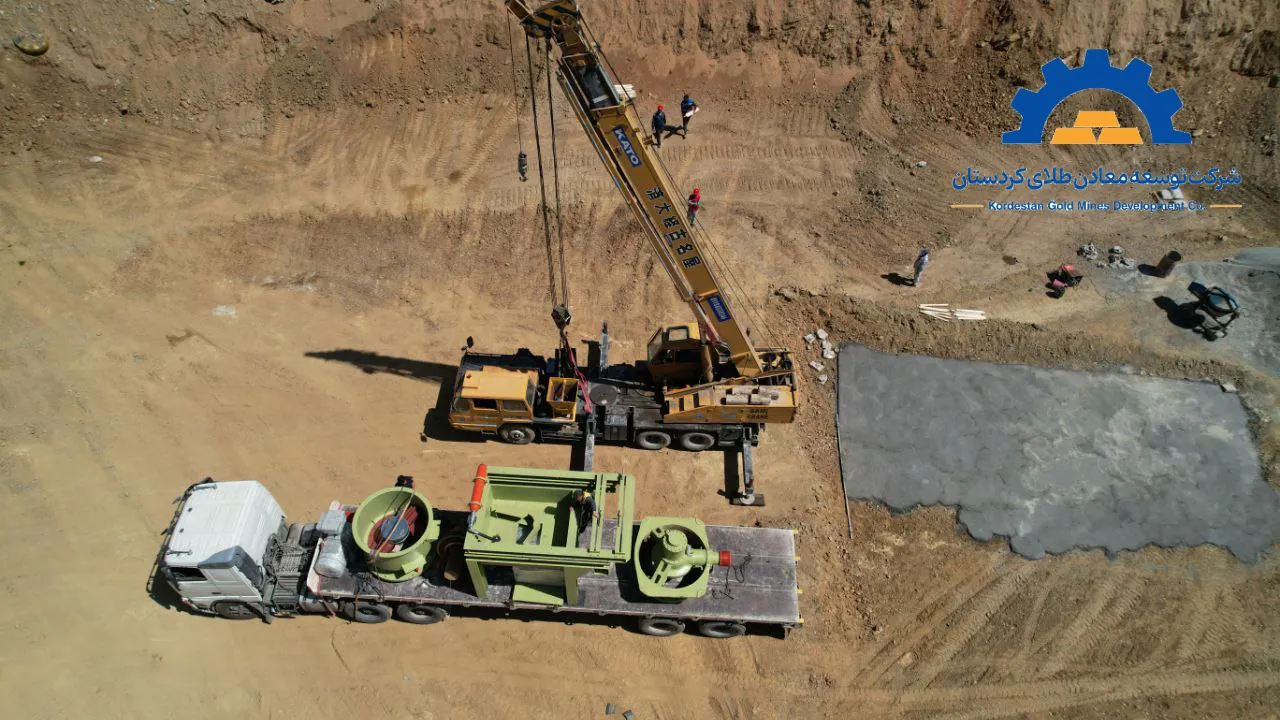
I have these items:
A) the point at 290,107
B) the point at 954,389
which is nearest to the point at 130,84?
the point at 290,107

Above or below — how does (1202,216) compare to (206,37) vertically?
below

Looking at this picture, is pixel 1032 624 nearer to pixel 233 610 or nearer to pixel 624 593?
pixel 624 593

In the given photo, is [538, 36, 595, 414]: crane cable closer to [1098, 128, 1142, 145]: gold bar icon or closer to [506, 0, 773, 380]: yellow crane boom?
[506, 0, 773, 380]: yellow crane boom

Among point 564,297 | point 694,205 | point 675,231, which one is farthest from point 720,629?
point 694,205

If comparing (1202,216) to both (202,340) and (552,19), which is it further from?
(202,340)

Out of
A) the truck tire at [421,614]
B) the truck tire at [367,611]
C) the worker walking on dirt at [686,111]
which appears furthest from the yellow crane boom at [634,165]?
the worker walking on dirt at [686,111]

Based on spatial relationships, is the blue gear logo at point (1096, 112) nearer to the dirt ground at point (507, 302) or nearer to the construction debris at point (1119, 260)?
the dirt ground at point (507, 302)

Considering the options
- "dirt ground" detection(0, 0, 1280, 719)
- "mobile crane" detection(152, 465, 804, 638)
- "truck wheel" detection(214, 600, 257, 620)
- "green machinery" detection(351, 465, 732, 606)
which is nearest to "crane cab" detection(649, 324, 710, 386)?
"dirt ground" detection(0, 0, 1280, 719)

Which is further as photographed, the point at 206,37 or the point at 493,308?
the point at 206,37
